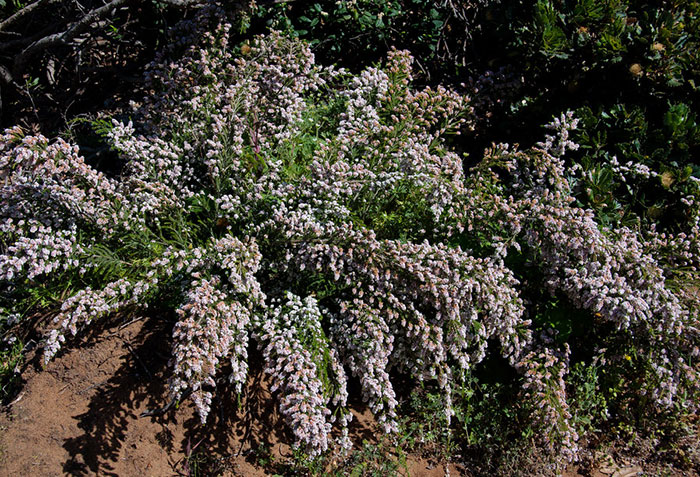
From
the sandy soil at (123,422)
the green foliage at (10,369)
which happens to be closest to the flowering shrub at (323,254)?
the sandy soil at (123,422)

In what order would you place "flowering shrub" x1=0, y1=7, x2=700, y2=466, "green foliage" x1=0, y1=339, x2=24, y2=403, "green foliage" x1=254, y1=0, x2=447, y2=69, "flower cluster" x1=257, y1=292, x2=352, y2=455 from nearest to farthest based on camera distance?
"flower cluster" x1=257, y1=292, x2=352, y2=455 < "flowering shrub" x1=0, y1=7, x2=700, y2=466 < "green foliage" x1=0, y1=339, x2=24, y2=403 < "green foliage" x1=254, y1=0, x2=447, y2=69

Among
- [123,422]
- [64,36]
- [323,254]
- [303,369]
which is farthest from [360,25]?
[123,422]

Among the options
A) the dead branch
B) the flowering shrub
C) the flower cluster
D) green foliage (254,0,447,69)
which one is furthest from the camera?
green foliage (254,0,447,69)

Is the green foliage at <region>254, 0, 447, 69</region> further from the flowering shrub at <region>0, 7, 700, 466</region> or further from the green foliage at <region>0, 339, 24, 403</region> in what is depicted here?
the green foliage at <region>0, 339, 24, 403</region>

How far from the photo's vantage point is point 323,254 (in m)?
3.22

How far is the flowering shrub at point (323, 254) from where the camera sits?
118 inches

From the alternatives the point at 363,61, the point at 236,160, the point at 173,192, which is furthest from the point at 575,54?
the point at 173,192

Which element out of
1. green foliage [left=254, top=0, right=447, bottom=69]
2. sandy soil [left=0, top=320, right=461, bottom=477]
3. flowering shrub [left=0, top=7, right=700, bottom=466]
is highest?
green foliage [left=254, top=0, right=447, bottom=69]

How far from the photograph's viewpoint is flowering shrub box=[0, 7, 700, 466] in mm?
3004

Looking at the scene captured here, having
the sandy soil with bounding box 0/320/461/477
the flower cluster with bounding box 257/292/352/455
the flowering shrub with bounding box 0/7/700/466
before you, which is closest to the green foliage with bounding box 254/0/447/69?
the flowering shrub with bounding box 0/7/700/466

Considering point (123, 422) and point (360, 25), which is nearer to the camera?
point (123, 422)

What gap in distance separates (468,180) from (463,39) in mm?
2054

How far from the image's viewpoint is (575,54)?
167 inches

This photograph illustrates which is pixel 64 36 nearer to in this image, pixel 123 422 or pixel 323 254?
pixel 323 254
